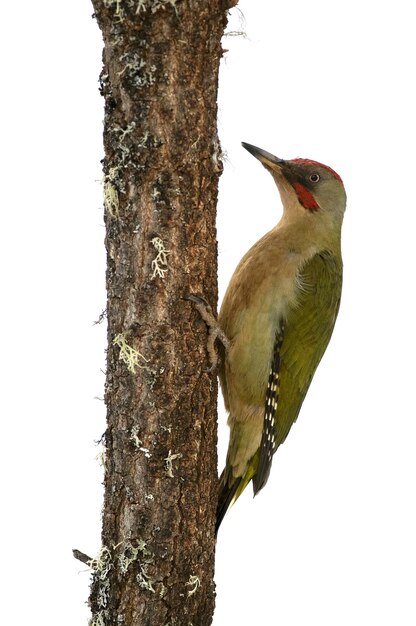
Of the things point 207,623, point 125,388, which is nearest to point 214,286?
point 125,388

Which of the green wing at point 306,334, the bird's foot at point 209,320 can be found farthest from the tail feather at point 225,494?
the bird's foot at point 209,320

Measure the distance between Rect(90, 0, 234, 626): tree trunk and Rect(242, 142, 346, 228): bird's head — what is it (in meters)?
0.87

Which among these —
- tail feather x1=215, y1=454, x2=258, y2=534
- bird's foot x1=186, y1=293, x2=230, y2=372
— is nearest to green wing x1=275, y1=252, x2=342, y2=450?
tail feather x1=215, y1=454, x2=258, y2=534

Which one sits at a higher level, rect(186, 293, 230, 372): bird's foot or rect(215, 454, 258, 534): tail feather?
rect(186, 293, 230, 372): bird's foot

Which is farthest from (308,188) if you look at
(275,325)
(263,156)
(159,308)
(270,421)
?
(159,308)

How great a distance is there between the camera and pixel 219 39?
241 centimetres

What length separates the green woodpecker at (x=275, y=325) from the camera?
3.12 m

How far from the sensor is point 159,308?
2.49 meters

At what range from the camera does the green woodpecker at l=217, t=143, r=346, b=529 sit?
3121 mm

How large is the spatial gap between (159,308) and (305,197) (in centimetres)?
113

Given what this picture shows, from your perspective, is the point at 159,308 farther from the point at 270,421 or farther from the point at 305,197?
the point at 305,197

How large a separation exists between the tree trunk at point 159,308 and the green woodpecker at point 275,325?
Answer: 43 cm

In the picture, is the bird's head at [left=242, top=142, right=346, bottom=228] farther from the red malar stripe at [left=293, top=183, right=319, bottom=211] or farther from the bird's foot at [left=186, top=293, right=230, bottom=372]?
the bird's foot at [left=186, top=293, right=230, bottom=372]

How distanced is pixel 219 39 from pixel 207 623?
1.87m
